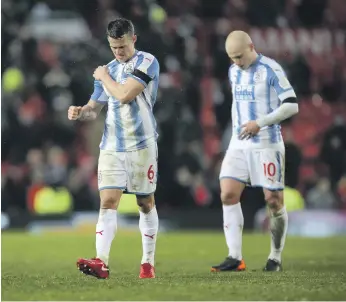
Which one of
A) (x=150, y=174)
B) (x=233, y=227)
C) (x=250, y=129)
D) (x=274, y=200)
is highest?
(x=250, y=129)

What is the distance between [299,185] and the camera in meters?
18.3

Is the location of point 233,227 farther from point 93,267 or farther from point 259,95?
point 93,267

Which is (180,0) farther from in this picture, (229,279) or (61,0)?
(229,279)

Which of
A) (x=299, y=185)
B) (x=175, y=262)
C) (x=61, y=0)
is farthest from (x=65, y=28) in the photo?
(x=175, y=262)

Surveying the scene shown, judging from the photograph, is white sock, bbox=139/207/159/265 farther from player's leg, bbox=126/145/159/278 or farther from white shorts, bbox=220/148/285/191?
white shorts, bbox=220/148/285/191

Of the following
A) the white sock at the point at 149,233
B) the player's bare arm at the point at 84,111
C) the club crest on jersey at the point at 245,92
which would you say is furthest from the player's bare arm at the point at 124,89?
the club crest on jersey at the point at 245,92

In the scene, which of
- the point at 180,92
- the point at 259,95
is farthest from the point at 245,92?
the point at 180,92

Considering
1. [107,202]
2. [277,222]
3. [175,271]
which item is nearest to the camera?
[107,202]

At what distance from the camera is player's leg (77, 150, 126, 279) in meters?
8.11

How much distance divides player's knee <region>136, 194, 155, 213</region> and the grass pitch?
1.83ft

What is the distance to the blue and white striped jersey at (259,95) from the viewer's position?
9.52 m

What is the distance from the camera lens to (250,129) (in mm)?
9164

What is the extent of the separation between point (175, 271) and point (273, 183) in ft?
3.87

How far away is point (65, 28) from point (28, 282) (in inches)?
712
